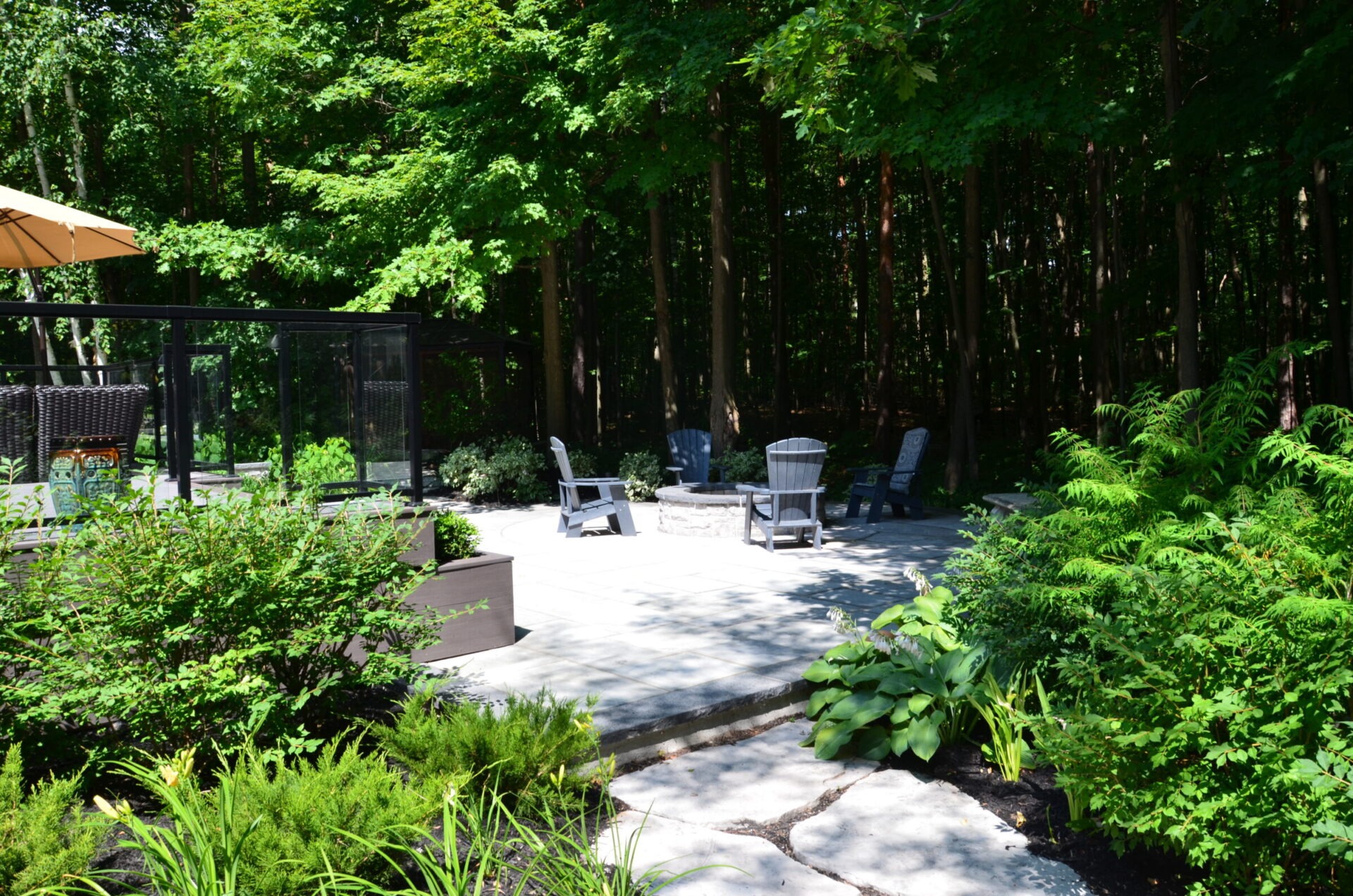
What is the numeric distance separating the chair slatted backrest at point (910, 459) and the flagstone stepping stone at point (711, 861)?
8187 mm

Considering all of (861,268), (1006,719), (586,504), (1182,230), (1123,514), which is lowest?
(1006,719)

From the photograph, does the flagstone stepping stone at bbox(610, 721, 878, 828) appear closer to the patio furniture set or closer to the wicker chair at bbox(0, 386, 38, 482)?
the wicker chair at bbox(0, 386, 38, 482)

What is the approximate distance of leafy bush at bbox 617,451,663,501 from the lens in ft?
43.8

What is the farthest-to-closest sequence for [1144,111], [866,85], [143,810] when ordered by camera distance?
[1144,111] < [866,85] < [143,810]

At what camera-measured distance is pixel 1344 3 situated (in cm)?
680

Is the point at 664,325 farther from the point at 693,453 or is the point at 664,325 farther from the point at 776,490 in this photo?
the point at 776,490

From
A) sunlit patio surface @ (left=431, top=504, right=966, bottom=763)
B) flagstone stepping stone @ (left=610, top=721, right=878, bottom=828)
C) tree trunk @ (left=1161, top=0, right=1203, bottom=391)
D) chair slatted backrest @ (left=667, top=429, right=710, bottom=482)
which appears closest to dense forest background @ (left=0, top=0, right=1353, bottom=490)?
tree trunk @ (left=1161, top=0, right=1203, bottom=391)

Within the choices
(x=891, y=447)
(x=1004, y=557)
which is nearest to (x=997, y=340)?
(x=891, y=447)

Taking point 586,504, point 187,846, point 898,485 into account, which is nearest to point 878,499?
point 898,485

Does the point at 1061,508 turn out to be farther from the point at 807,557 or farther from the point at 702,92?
the point at 702,92

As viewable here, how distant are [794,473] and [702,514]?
3.82ft

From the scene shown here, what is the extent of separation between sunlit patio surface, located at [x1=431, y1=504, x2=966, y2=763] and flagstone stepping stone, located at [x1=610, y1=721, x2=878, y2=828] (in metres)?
0.20

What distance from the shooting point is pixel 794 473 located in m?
9.31

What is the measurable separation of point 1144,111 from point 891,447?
8.78 metres
